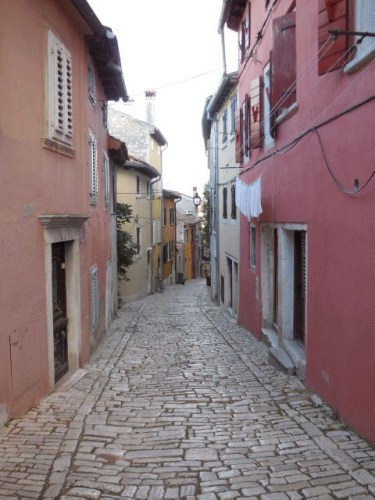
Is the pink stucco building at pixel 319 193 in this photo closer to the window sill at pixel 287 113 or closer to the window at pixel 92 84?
the window sill at pixel 287 113

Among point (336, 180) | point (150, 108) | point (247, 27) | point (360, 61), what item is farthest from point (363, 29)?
point (150, 108)

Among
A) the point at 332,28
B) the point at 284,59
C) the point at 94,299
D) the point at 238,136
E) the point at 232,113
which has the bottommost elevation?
the point at 94,299

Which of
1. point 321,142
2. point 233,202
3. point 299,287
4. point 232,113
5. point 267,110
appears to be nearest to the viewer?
point 321,142

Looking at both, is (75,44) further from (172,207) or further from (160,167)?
(172,207)

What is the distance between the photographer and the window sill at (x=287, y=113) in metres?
8.67

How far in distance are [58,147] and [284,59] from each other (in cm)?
416

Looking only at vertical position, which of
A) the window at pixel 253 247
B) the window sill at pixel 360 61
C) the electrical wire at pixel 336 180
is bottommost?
the window at pixel 253 247

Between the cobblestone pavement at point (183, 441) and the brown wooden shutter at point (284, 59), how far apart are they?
482cm

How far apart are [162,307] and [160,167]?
16.4 metres

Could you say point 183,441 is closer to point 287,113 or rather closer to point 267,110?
point 287,113

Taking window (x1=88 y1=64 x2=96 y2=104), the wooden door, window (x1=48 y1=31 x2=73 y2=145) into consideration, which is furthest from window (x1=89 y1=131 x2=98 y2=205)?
the wooden door

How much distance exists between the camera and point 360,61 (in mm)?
5629

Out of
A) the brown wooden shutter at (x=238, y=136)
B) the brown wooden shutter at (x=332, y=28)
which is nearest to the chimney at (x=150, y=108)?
the brown wooden shutter at (x=238, y=136)

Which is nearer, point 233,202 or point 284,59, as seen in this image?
point 284,59
